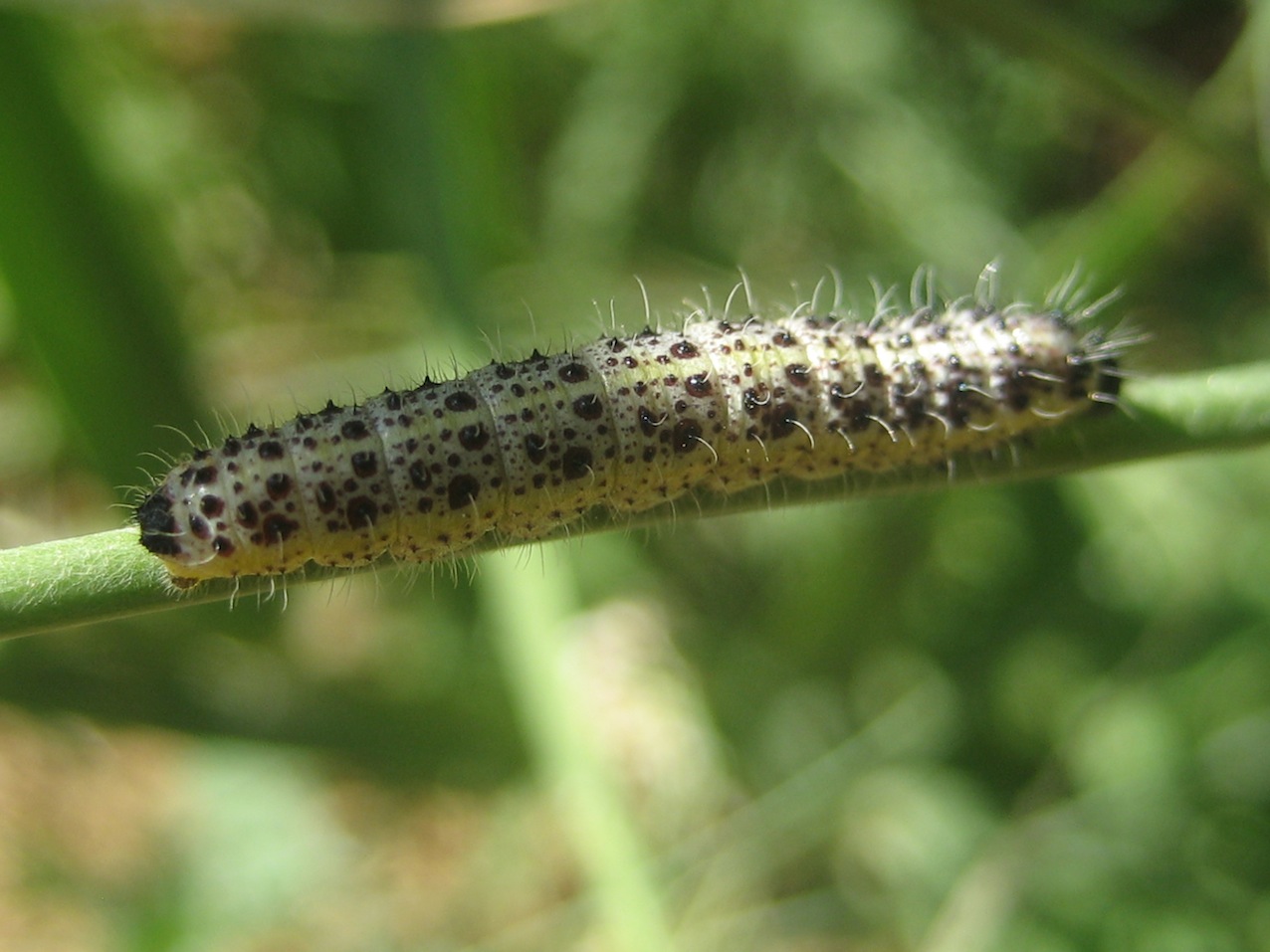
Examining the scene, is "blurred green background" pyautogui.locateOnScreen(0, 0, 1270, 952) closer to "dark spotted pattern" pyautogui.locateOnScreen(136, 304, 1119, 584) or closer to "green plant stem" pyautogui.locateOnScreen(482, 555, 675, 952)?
"green plant stem" pyautogui.locateOnScreen(482, 555, 675, 952)

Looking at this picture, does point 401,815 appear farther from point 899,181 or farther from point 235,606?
point 899,181

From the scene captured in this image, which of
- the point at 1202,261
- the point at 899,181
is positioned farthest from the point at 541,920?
the point at 1202,261

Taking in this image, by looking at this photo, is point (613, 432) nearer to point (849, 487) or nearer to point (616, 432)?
point (616, 432)

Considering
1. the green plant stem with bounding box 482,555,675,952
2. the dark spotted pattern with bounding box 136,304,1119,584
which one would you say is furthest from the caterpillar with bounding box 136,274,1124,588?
the green plant stem with bounding box 482,555,675,952

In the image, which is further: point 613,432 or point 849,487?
point 613,432

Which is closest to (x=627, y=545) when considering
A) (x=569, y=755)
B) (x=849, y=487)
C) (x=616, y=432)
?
(x=569, y=755)

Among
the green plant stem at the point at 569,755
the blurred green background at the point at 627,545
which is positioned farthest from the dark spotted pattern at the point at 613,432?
the green plant stem at the point at 569,755
